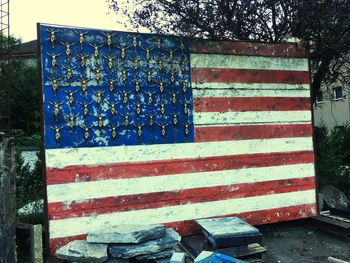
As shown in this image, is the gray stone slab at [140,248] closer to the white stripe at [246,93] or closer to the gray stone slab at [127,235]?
the gray stone slab at [127,235]

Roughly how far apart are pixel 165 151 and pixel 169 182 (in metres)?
0.45

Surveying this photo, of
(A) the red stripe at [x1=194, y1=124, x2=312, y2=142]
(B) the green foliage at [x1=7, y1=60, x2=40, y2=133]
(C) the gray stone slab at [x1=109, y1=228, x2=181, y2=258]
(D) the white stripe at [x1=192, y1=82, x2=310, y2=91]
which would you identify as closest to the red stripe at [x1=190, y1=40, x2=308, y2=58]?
(D) the white stripe at [x1=192, y1=82, x2=310, y2=91]

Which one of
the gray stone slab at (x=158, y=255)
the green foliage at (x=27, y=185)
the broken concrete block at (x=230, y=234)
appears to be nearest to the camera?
the gray stone slab at (x=158, y=255)

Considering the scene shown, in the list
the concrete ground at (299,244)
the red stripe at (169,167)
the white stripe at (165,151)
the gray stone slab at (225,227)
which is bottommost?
the concrete ground at (299,244)

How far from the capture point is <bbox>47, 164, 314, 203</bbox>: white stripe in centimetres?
536

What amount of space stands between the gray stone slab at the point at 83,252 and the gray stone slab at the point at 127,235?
0.08 metres

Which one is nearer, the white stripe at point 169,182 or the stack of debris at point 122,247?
the stack of debris at point 122,247

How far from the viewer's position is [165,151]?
5965mm

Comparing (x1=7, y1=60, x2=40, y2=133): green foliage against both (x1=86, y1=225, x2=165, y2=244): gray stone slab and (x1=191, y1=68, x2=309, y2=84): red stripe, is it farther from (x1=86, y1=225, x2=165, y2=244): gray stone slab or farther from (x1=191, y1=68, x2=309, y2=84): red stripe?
(x1=86, y1=225, x2=165, y2=244): gray stone slab

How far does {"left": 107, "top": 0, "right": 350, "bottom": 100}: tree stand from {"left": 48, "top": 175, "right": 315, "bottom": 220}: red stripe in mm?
2522

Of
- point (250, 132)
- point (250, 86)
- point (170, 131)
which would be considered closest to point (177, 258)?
point (170, 131)

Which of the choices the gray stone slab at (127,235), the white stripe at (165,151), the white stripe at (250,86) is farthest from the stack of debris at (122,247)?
the white stripe at (250,86)

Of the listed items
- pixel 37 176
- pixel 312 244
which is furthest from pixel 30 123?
pixel 312 244

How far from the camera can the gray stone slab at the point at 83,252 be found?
476 cm
